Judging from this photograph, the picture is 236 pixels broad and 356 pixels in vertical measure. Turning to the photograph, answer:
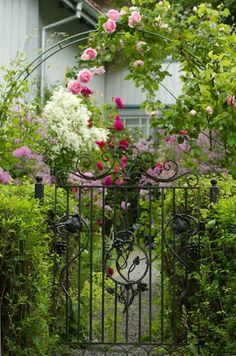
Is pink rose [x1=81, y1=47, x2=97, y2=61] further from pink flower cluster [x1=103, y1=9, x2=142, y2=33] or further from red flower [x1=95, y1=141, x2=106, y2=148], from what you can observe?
red flower [x1=95, y1=141, x2=106, y2=148]

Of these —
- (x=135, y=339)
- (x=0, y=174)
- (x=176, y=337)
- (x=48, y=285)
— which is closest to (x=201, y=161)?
(x=0, y=174)

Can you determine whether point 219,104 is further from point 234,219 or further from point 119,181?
point 234,219

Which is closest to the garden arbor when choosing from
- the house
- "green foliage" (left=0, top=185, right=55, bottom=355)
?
"green foliage" (left=0, top=185, right=55, bottom=355)

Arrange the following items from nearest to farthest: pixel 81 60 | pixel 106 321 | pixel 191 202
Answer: pixel 191 202
pixel 106 321
pixel 81 60

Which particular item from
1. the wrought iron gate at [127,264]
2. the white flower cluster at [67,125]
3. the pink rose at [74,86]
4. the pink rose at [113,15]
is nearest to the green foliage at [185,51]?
the pink rose at [113,15]

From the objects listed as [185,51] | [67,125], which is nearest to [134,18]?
[185,51]

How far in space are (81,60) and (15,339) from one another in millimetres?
4747

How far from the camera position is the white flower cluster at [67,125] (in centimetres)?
862

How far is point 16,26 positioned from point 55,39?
5.86 ft

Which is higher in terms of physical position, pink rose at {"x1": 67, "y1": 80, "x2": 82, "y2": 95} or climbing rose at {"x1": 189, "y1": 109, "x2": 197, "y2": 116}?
pink rose at {"x1": 67, "y1": 80, "x2": 82, "y2": 95}

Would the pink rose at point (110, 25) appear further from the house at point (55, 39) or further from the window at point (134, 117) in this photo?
the window at point (134, 117)

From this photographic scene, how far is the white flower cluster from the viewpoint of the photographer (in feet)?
28.3

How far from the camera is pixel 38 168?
8.31m

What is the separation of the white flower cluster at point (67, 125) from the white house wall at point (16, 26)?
4201mm
